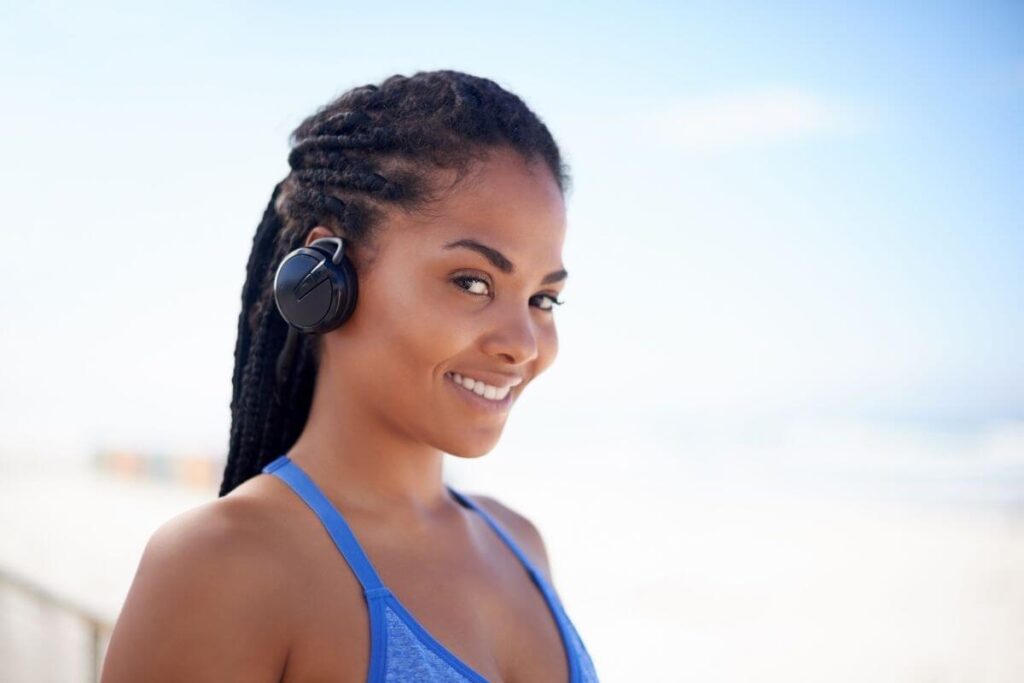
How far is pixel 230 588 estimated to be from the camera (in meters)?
1.39

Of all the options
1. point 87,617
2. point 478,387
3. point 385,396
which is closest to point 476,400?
point 478,387

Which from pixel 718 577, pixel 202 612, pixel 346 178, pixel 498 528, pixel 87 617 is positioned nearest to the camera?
pixel 202 612

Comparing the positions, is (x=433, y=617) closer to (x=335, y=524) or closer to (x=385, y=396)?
(x=335, y=524)

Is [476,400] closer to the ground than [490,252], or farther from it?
closer to the ground

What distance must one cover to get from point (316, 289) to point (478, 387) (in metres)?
0.31

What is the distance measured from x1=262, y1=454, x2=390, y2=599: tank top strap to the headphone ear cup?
0.80 feet

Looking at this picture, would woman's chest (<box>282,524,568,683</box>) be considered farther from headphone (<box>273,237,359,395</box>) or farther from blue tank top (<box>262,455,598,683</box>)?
headphone (<box>273,237,359,395</box>)

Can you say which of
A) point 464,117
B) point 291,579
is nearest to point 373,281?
point 464,117

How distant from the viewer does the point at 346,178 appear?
1.75m

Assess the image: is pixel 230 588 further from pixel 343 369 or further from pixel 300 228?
pixel 300 228

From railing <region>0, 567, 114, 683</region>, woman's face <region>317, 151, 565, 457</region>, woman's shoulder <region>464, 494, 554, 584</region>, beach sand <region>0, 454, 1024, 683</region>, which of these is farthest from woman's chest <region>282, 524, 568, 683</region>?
beach sand <region>0, 454, 1024, 683</region>

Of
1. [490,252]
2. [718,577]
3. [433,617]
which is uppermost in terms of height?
[718,577]

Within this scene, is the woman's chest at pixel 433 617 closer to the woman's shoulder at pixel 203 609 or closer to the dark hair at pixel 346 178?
the woman's shoulder at pixel 203 609

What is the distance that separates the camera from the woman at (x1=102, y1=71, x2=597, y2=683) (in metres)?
1.45
